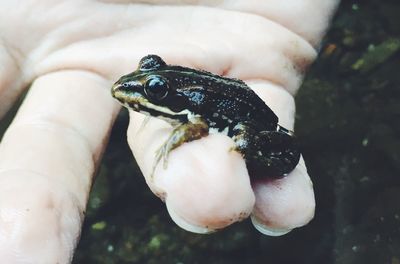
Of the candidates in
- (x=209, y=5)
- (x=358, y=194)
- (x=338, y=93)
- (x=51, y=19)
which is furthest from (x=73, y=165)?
(x=338, y=93)

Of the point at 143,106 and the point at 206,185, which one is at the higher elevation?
the point at 206,185

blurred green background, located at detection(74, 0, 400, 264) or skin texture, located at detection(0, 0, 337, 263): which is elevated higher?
skin texture, located at detection(0, 0, 337, 263)

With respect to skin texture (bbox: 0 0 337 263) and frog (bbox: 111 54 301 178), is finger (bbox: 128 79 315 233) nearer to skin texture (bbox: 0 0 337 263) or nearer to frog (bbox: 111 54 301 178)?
skin texture (bbox: 0 0 337 263)

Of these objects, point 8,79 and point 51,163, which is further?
point 8,79

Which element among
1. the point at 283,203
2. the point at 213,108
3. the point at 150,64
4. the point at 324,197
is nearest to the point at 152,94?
the point at 150,64

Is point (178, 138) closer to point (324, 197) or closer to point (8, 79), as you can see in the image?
point (8, 79)

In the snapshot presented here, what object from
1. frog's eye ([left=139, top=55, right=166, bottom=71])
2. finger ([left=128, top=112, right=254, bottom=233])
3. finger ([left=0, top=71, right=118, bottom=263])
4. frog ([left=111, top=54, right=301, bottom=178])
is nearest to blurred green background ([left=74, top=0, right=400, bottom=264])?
finger ([left=0, top=71, right=118, bottom=263])

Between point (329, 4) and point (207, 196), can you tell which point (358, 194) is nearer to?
point (329, 4)
